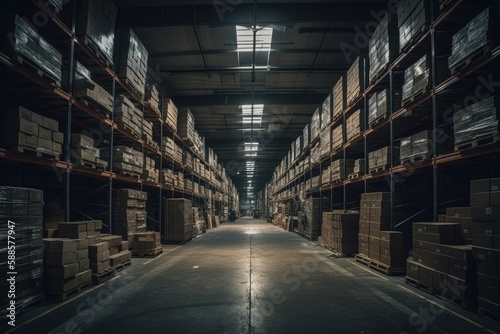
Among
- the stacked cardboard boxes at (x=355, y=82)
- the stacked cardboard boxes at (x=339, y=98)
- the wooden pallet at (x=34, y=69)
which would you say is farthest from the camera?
the stacked cardboard boxes at (x=339, y=98)

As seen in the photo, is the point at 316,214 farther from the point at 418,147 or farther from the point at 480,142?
the point at 480,142

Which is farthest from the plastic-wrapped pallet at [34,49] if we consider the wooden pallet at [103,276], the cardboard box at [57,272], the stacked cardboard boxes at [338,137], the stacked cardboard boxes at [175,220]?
the stacked cardboard boxes at [338,137]

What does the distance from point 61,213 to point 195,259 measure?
375 cm

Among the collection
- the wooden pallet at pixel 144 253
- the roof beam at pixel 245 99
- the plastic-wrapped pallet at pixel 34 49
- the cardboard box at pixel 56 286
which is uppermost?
the roof beam at pixel 245 99

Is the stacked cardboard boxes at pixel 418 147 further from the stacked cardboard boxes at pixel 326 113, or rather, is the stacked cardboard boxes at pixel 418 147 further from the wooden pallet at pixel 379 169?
the stacked cardboard boxes at pixel 326 113

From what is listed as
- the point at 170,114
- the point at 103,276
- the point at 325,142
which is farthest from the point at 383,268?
the point at 170,114

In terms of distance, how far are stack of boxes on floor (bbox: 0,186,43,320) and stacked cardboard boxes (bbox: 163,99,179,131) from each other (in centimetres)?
844

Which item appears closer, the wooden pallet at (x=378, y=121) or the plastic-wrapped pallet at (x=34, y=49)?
the plastic-wrapped pallet at (x=34, y=49)

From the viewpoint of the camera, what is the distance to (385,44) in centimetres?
809

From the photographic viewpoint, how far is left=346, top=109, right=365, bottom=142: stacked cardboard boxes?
995cm

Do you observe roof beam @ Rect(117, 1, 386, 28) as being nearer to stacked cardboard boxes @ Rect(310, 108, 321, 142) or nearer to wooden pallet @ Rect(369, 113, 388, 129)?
wooden pallet @ Rect(369, 113, 388, 129)

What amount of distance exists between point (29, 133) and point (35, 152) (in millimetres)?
341

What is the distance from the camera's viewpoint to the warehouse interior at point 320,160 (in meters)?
4.39

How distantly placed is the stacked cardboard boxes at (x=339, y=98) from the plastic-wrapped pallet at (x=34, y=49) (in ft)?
28.9
